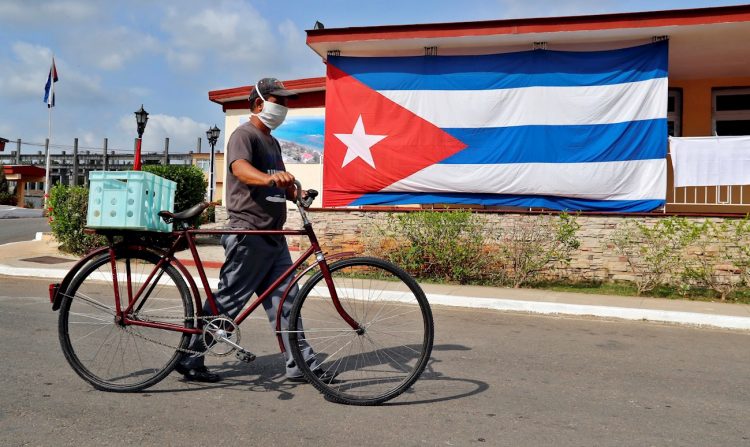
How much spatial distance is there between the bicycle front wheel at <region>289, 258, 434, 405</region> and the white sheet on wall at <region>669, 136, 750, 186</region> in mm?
8311

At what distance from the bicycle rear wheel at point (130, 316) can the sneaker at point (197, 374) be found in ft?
0.52

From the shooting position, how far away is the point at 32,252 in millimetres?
13031

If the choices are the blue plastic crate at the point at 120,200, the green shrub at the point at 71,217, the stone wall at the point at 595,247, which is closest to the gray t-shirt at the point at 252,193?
the blue plastic crate at the point at 120,200

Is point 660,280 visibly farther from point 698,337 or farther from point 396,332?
point 396,332

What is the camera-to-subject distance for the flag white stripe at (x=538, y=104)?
1076cm

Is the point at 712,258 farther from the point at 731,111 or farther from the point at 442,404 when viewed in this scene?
the point at 442,404

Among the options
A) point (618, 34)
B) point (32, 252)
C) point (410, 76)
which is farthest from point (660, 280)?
point (32, 252)

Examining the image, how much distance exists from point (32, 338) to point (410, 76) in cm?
825

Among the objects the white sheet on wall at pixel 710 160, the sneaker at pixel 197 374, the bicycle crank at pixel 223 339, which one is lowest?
the sneaker at pixel 197 374

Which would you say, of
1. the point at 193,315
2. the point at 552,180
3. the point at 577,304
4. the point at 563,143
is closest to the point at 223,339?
the point at 193,315

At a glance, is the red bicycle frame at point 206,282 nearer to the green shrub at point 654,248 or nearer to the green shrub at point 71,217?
the green shrub at point 654,248

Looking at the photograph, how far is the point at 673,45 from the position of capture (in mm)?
11203

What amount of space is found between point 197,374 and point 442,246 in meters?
6.53

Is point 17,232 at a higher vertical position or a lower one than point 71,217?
lower
